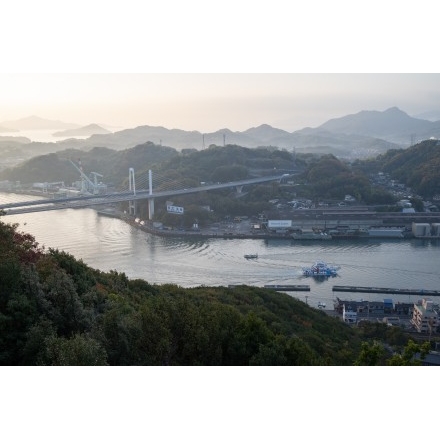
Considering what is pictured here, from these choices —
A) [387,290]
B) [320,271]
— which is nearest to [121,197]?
[320,271]

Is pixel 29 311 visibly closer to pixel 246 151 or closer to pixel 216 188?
pixel 216 188

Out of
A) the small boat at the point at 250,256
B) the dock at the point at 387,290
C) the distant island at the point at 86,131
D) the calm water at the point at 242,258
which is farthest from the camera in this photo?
the distant island at the point at 86,131

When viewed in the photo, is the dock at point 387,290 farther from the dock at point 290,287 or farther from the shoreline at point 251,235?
the shoreline at point 251,235

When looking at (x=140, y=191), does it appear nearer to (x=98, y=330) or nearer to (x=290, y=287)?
(x=290, y=287)

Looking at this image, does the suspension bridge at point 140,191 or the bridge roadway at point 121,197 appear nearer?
the bridge roadway at point 121,197

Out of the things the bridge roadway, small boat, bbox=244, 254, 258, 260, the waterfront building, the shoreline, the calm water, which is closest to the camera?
the waterfront building

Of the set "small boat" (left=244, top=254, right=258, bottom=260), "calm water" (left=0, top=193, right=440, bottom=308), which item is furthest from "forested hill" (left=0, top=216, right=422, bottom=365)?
"small boat" (left=244, top=254, right=258, bottom=260)

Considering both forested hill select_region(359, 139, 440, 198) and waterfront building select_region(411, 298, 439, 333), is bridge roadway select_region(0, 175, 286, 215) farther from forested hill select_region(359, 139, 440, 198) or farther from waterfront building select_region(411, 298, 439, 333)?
waterfront building select_region(411, 298, 439, 333)

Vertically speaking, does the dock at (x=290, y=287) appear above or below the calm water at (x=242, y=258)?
below

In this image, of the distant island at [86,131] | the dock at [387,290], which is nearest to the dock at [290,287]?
the dock at [387,290]
